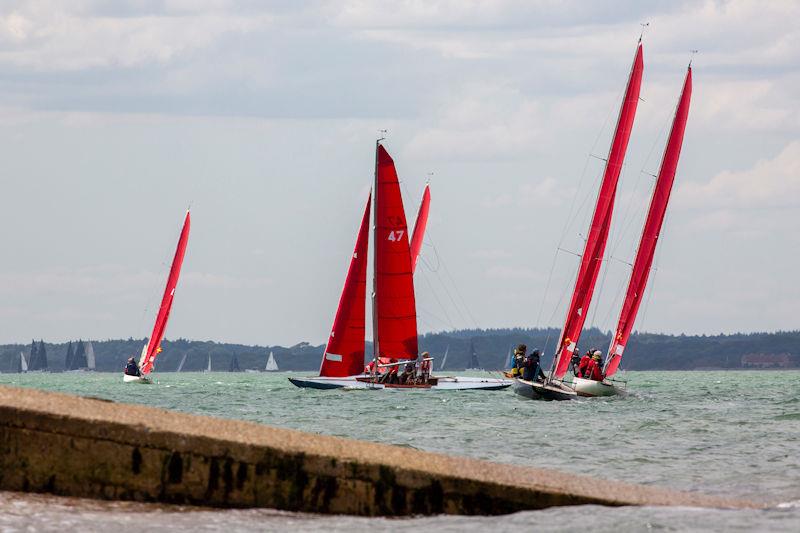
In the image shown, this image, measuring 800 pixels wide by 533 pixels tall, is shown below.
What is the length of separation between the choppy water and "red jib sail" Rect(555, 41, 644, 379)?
116 inches

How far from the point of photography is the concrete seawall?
7.17 m

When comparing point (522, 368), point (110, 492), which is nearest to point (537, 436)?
point (110, 492)

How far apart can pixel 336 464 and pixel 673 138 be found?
38395 millimetres

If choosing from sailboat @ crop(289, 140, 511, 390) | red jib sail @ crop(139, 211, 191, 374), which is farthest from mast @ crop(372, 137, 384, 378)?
red jib sail @ crop(139, 211, 191, 374)

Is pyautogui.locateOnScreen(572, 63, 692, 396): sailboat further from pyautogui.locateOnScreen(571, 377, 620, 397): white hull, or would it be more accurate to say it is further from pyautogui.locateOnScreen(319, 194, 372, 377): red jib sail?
pyautogui.locateOnScreen(319, 194, 372, 377): red jib sail

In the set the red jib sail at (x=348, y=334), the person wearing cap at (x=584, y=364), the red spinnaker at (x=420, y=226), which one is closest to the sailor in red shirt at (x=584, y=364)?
the person wearing cap at (x=584, y=364)

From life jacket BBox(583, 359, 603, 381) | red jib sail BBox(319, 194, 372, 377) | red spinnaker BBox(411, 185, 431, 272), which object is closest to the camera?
life jacket BBox(583, 359, 603, 381)

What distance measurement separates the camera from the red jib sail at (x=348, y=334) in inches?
1919

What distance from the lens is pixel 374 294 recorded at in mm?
45906

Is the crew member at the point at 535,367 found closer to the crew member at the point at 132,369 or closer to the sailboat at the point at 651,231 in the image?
the sailboat at the point at 651,231

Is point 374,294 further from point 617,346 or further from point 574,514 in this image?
point 574,514

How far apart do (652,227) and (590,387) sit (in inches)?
289

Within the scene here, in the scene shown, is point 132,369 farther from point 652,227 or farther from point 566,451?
point 566,451

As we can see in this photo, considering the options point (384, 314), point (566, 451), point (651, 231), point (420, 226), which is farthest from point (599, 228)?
point (566, 451)
